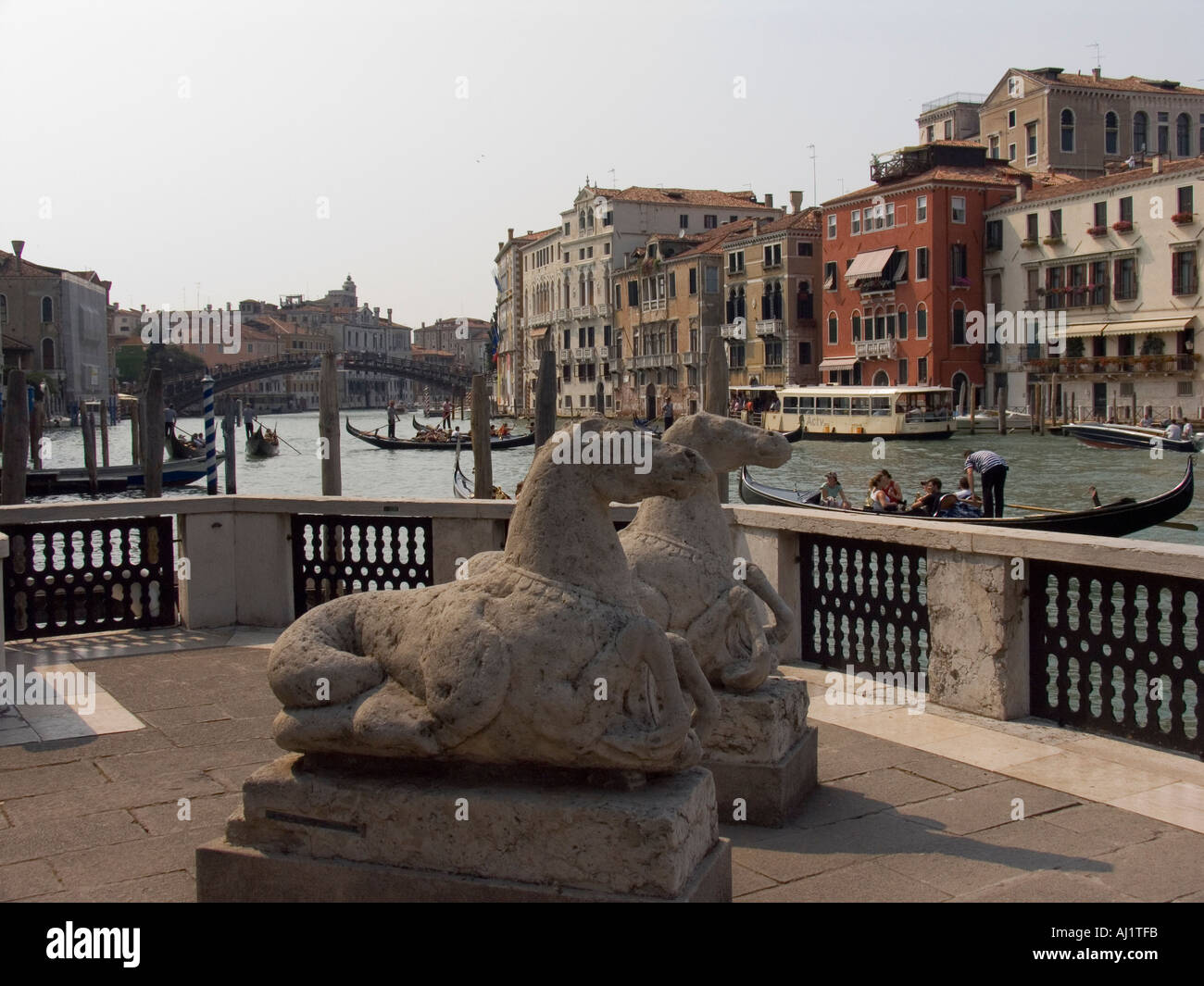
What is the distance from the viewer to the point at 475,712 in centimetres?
322

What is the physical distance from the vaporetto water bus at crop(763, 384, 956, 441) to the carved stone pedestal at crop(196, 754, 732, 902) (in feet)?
138

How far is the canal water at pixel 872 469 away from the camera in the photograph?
104ft

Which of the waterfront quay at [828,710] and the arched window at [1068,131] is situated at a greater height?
the arched window at [1068,131]

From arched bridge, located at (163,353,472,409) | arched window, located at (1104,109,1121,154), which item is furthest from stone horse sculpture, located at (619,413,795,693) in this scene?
arched window, located at (1104,109,1121,154)

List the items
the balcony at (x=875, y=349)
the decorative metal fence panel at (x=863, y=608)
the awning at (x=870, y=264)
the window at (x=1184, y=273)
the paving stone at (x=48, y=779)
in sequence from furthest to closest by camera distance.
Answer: the balcony at (x=875, y=349), the awning at (x=870, y=264), the window at (x=1184, y=273), the decorative metal fence panel at (x=863, y=608), the paving stone at (x=48, y=779)

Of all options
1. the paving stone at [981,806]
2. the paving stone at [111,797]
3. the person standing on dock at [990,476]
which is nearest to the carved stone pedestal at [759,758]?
the paving stone at [981,806]

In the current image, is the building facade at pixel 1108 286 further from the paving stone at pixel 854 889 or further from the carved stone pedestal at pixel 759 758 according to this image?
the paving stone at pixel 854 889

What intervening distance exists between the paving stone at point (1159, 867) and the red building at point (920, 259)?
4886 centimetres

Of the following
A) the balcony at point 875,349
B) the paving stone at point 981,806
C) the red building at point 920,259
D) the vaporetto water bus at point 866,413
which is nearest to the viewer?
the paving stone at point 981,806

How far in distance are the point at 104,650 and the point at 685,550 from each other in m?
4.38

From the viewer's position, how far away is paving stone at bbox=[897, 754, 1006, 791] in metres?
4.77

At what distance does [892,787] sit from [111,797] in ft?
9.78

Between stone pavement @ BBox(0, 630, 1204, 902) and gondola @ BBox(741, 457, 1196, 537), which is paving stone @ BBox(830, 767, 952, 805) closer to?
stone pavement @ BBox(0, 630, 1204, 902)
